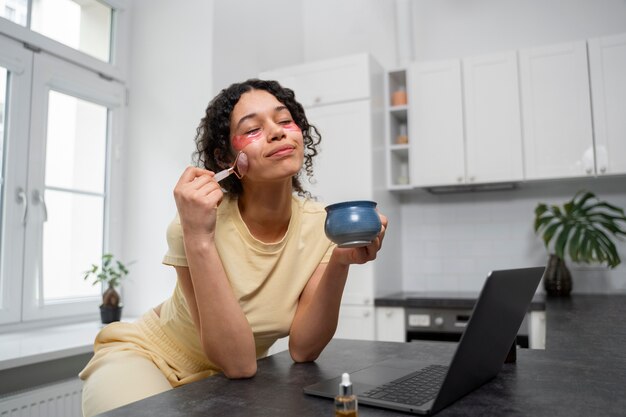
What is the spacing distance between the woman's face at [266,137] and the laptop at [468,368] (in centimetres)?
57

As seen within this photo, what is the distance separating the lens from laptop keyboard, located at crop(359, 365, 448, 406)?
0.82m

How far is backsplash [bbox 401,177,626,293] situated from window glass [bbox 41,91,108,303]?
210 centimetres

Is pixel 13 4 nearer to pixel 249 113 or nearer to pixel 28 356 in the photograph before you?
pixel 28 356

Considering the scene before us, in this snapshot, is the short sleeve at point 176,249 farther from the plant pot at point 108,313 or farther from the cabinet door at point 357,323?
the cabinet door at point 357,323

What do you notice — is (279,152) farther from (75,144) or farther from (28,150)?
(75,144)

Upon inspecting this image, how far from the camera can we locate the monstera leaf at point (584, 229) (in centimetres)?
288

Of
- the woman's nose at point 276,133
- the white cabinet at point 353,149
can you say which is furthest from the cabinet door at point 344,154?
the woman's nose at point 276,133

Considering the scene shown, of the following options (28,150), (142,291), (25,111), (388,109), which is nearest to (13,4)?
(25,111)

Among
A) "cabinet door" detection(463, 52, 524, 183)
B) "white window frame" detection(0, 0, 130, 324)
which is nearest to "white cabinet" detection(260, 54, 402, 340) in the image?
"cabinet door" detection(463, 52, 524, 183)

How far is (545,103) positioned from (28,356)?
9.86ft

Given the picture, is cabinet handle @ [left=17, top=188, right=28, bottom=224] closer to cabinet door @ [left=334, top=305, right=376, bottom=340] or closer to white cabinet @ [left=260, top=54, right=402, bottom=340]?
white cabinet @ [left=260, top=54, right=402, bottom=340]

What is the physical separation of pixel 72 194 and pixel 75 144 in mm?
295

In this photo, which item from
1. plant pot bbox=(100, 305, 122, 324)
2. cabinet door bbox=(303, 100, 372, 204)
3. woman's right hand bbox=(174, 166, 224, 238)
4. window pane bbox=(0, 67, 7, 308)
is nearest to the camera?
woman's right hand bbox=(174, 166, 224, 238)

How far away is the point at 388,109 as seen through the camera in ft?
11.3
